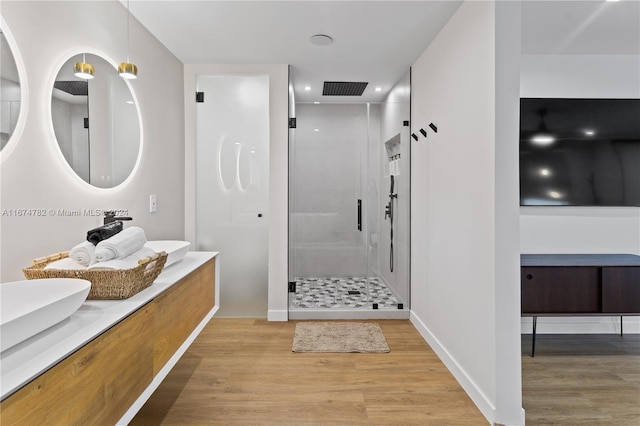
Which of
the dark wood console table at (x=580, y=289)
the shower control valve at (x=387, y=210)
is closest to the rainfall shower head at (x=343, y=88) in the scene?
the shower control valve at (x=387, y=210)

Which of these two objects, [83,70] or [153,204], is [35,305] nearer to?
[83,70]

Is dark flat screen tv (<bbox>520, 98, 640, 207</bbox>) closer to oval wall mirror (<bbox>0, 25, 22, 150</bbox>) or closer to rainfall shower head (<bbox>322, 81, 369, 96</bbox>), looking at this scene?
rainfall shower head (<bbox>322, 81, 369, 96</bbox>)

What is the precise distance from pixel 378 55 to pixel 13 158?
2821 mm

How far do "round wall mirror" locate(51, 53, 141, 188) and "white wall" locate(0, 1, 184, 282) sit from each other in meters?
0.05

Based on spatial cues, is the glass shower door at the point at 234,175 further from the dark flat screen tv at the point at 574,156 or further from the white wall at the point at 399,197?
the dark flat screen tv at the point at 574,156

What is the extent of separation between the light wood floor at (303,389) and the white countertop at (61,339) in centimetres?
93

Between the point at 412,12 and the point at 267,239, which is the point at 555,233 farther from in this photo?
the point at 267,239

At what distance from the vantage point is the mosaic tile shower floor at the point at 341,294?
3.71 m

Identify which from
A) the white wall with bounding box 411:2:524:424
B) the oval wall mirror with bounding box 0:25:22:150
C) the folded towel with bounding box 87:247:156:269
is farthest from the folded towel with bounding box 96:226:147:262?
the white wall with bounding box 411:2:524:424

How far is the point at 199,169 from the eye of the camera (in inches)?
139

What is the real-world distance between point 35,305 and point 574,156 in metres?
3.67

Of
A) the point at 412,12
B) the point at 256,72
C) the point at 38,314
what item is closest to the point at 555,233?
the point at 412,12

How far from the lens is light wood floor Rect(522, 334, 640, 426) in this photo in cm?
198

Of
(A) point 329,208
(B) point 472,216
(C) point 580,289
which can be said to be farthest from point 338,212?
(C) point 580,289
